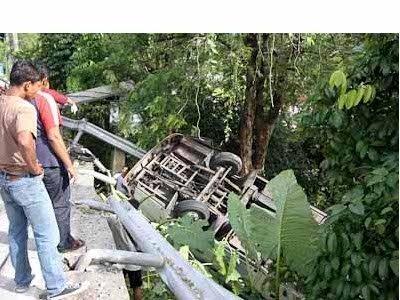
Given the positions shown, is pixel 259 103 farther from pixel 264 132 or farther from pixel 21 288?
pixel 21 288

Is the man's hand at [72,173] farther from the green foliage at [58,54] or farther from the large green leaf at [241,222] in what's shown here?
the large green leaf at [241,222]

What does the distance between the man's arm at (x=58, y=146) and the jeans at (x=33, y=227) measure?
0.39ft

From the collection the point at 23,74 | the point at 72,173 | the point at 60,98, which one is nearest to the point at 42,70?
the point at 23,74

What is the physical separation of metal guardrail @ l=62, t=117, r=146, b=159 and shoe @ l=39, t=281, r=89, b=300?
48 centimetres

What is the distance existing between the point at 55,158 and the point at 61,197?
0.45 feet

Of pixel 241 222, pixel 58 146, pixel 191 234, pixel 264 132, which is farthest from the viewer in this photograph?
pixel 264 132

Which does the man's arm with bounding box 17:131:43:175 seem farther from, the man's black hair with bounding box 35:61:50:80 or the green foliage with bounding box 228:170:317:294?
the green foliage with bounding box 228:170:317:294

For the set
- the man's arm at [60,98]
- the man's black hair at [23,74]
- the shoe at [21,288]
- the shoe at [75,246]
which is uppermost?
the man's black hair at [23,74]

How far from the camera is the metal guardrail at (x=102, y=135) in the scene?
1.81 metres

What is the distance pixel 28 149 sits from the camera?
4.76 ft

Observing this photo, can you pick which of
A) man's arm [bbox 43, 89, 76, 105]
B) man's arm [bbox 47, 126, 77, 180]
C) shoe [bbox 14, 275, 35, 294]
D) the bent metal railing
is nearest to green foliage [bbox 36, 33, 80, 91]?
man's arm [bbox 43, 89, 76, 105]

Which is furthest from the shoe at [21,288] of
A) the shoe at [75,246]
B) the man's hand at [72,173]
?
the man's hand at [72,173]
